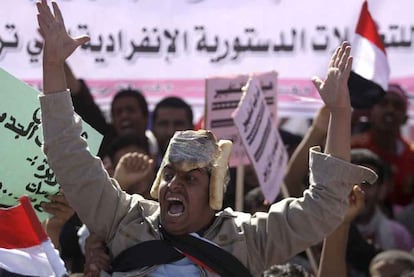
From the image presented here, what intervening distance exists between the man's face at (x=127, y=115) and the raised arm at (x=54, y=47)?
357 cm

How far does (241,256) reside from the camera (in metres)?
3.75

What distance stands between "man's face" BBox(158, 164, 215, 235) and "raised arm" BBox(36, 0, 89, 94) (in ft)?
1.42

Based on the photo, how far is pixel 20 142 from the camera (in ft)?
13.8

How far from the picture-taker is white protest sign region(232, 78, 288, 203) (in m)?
5.78

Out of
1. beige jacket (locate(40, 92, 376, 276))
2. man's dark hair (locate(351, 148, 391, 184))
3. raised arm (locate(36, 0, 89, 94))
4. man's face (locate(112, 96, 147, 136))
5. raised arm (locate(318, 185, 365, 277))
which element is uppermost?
raised arm (locate(36, 0, 89, 94))

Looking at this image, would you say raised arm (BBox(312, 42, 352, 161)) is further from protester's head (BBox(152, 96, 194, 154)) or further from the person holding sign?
protester's head (BBox(152, 96, 194, 154))

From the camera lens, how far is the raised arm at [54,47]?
3.76m

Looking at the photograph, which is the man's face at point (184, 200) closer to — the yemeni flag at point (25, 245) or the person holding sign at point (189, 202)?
the person holding sign at point (189, 202)

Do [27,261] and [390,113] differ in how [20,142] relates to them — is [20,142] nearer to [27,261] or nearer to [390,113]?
[27,261]

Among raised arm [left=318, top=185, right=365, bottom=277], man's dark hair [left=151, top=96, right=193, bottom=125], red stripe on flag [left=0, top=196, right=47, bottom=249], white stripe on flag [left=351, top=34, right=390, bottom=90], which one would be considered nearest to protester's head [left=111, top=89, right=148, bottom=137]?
man's dark hair [left=151, top=96, right=193, bottom=125]

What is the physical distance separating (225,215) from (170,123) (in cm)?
341

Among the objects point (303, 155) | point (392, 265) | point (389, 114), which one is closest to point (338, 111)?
point (392, 265)

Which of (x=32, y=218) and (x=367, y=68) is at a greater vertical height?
(x=367, y=68)

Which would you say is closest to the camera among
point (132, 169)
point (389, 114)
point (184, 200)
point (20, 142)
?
point (184, 200)
